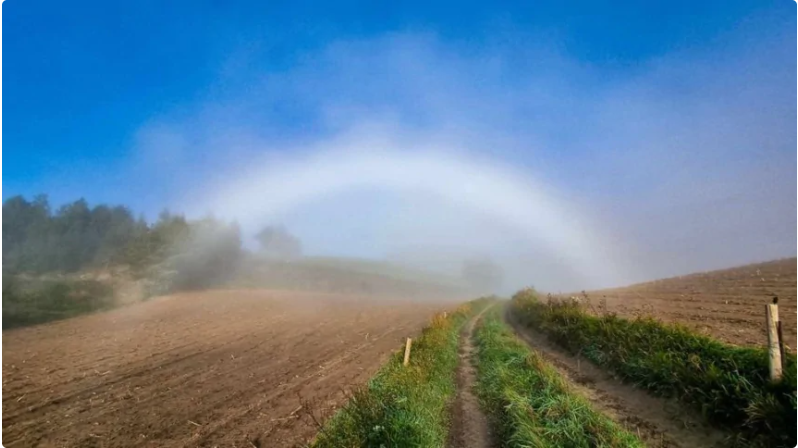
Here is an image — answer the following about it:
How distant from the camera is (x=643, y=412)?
30.8 ft

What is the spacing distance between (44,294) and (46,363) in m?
15.9

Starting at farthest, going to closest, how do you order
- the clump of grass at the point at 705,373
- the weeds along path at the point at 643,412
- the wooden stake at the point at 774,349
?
the weeds along path at the point at 643,412 < the wooden stake at the point at 774,349 < the clump of grass at the point at 705,373

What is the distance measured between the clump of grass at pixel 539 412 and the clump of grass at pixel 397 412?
1.30 m

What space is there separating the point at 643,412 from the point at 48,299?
3329cm

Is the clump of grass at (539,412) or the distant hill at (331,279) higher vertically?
the distant hill at (331,279)

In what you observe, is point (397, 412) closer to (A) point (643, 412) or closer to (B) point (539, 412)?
(B) point (539, 412)

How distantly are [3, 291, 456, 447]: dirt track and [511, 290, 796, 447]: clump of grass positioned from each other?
25.6 ft

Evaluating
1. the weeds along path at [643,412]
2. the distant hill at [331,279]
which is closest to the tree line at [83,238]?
the distant hill at [331,279]

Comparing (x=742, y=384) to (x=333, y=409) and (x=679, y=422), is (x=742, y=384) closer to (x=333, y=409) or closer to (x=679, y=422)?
(x=679, y=422)

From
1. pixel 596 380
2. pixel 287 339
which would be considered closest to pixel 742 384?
pixel 596 380

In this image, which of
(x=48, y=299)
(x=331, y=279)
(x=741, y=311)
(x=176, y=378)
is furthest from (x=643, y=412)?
(x=331, y=279)

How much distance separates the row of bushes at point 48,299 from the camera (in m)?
24.2

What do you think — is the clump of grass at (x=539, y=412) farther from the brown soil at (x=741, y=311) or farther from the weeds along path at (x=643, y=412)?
the brown soil at (x=741, y=311)

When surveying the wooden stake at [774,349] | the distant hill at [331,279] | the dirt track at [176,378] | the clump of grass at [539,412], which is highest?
the distant hill at [331,279]
